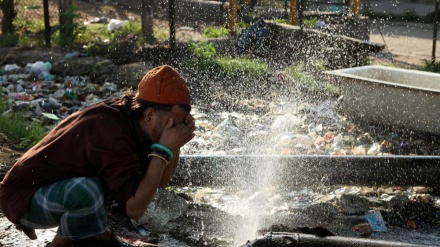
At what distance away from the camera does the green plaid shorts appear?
3.27 m

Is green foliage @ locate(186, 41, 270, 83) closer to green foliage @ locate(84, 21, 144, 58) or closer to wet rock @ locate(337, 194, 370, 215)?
green foliage @ locate(84, 21, 144, 58)

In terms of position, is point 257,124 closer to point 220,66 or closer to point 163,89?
point 220,66

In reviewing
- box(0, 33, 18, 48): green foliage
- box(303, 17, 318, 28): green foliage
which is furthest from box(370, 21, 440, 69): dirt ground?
box(0, 33, 18, 48): green foliage

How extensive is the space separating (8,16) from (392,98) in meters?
7.42

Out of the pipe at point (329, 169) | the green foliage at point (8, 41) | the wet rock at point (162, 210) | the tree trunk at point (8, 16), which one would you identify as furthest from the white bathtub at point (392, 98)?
the tree trunk at point (8, 16)

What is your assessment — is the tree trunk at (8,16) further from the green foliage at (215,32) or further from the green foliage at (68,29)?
the green foliage at (215,32)

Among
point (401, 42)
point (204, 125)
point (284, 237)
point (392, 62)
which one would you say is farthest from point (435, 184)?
point (401, 42)

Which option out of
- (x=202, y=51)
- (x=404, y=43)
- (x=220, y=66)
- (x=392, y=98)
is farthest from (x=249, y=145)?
(x=404, y=43)

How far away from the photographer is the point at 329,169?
5.66 meters

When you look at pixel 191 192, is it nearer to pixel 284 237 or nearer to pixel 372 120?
pixel 284 237

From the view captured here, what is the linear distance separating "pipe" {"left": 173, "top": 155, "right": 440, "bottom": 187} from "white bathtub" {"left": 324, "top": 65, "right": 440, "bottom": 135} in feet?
6.17

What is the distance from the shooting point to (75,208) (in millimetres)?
3281

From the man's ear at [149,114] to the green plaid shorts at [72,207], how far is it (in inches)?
14.5

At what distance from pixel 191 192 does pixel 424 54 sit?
8.55m
